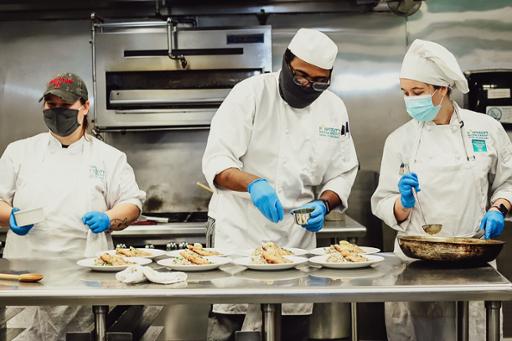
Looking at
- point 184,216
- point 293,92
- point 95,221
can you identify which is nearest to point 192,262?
point 95,221

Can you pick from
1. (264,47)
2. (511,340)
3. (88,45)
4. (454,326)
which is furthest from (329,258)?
(88,45)

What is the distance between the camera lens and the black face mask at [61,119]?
3031 millimetres

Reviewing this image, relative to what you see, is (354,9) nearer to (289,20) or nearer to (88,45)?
(289,20)

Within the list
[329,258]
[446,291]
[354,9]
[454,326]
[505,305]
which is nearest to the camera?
[446,291]

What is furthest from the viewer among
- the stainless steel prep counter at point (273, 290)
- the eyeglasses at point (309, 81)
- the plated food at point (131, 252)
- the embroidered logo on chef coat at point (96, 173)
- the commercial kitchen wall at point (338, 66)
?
the commercial kitchen wall at point (338, 66)

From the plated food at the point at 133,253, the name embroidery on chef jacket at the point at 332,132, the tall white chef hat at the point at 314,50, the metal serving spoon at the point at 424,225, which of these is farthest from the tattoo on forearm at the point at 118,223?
the metal serving spoon at the point at 424,225

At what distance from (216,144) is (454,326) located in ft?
4.13

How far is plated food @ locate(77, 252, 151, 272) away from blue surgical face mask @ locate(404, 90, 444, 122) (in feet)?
4.55

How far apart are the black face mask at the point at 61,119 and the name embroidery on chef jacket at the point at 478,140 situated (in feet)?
6.15

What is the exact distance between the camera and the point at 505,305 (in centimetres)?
422

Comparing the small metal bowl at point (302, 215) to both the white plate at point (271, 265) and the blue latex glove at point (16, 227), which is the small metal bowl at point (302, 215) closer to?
the white plate at point (271, 265)

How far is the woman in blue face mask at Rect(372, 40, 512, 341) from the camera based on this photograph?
9.63 ft

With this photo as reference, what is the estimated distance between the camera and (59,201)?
3055mm

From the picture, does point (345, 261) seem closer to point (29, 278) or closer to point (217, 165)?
point (217, 165)
